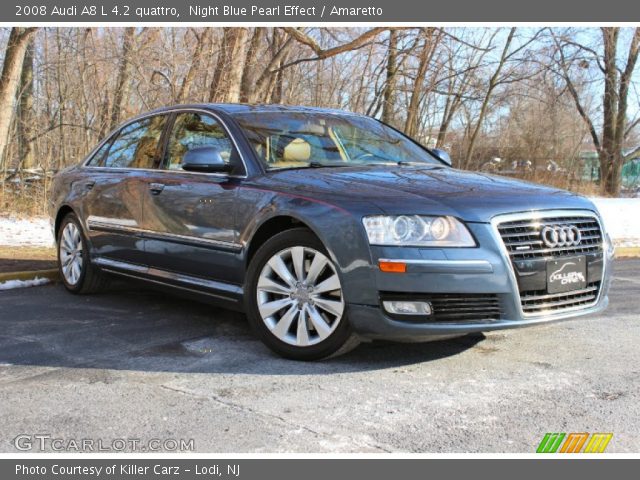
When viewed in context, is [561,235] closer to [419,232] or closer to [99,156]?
[419,232]

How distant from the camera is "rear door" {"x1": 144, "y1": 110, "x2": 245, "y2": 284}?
4848 mm

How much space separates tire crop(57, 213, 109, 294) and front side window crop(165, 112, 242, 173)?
1.40 m

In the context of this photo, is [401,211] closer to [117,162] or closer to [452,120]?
[117,162]

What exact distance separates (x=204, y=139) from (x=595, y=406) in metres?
3.30

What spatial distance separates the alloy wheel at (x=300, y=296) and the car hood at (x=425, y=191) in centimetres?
40

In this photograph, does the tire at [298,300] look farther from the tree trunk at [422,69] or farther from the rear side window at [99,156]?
the tree trunk at [422,69]

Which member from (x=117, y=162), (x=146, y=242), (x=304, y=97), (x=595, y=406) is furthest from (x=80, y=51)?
(x=595, y=406)

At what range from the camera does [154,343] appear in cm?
483

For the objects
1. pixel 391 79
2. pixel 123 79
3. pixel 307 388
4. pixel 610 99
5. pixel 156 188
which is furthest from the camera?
pixel 610 99

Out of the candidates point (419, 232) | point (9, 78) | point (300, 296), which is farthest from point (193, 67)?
point (419, 232)

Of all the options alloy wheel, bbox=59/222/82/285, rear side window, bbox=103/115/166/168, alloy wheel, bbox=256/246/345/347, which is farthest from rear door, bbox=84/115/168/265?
alloy wheel, bbox=256/246/345/347

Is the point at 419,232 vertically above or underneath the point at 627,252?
above

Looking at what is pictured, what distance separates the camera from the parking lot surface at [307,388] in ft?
10.5

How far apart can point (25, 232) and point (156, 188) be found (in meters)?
5.67
